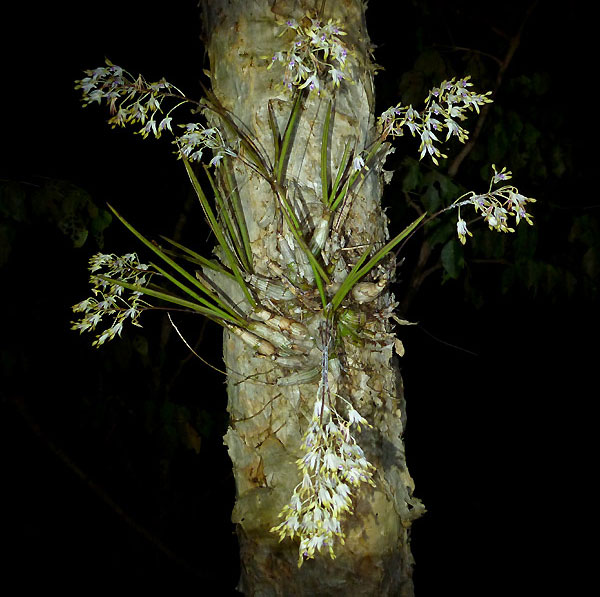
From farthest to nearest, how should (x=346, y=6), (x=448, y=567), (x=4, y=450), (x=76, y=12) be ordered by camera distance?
(x=448, y=567), (x=4, y=450), (x=76, y=12), (x=346, y=6)

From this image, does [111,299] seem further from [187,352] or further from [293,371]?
[187,352]

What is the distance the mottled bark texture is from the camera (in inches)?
29.2

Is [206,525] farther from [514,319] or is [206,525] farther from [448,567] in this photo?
[514,319]

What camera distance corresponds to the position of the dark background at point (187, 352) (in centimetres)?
214

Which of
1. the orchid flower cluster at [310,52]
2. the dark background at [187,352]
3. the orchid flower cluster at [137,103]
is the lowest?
the dark background at [187,352]

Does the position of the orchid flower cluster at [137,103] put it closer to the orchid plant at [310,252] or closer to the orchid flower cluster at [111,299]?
the orchid plant at [310,252]

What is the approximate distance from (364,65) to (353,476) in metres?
0.52

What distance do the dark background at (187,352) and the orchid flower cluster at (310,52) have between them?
1.10m

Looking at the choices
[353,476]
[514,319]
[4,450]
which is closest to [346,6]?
Answer: [353,476]

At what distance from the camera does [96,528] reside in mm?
2492

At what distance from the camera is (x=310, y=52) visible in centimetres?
68

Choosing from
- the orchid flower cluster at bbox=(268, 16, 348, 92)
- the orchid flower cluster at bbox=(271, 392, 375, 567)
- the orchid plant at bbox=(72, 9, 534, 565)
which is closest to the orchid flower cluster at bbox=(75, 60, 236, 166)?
the orchid plant at bbox=(72, 9, 534, 565)

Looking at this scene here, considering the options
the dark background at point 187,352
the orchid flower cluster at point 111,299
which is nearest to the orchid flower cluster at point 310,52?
the orchid flower cluster at point 111,299

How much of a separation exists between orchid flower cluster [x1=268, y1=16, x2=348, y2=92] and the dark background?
3.59 ft
